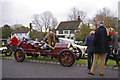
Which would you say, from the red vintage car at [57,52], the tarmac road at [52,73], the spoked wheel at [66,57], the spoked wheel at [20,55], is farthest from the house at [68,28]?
the tarmac road at [52,73]

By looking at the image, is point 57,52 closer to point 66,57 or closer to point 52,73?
point 66,57

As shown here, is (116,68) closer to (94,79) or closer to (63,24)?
(94,79)

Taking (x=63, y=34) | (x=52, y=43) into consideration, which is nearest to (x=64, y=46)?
(x=52, y=43)

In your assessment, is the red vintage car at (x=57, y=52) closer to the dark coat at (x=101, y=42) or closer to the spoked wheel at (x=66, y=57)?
→ the spoked wheel at (x=66, y=57)

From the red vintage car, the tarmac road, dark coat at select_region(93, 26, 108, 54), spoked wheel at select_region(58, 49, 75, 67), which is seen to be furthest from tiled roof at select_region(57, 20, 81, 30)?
dark coat at select_region(93, 26, 108, 54)

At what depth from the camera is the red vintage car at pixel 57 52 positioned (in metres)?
6.24

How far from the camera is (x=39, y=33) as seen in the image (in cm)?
4656

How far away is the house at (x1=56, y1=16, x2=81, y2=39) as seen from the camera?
48.8 m

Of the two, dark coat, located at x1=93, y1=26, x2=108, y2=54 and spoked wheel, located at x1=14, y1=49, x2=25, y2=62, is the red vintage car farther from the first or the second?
dark coat, located at x1=93, y1=26, x2=108, y2=54

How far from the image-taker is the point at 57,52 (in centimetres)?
685

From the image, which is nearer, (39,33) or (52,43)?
(52,43)

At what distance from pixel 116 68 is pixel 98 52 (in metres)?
1.70

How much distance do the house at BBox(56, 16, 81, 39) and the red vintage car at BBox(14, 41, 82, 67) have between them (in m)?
40.8

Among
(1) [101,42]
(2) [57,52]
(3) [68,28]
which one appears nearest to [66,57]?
(2) [57,52]
